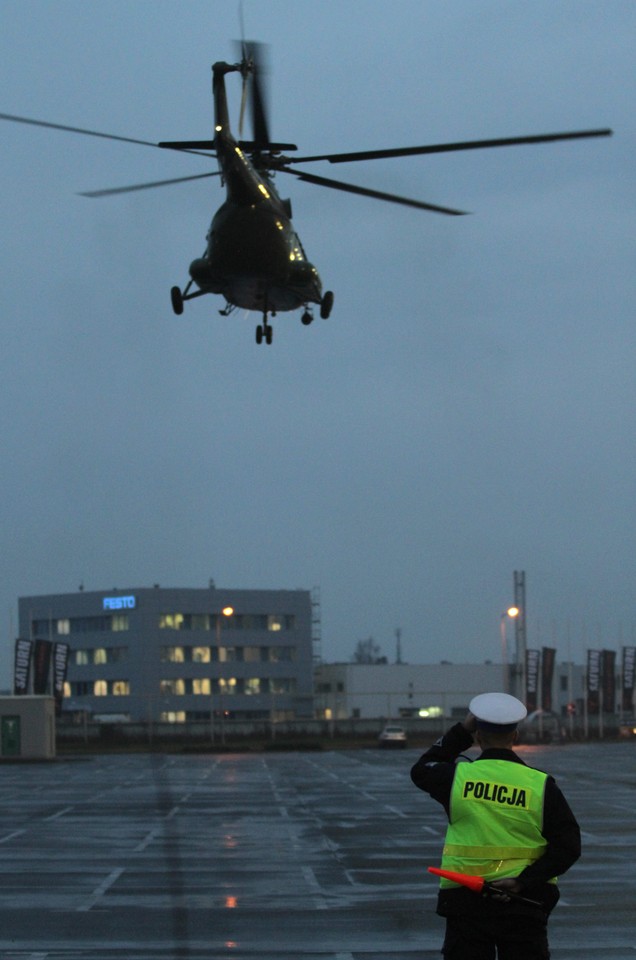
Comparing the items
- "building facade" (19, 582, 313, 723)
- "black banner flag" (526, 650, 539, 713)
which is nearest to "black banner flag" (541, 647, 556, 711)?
"black banner flag" (526, 650, 539, 713)

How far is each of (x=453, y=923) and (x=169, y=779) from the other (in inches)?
1431

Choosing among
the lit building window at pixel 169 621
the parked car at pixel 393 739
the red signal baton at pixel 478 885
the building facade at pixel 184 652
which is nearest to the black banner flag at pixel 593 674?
the parked car at pixel 393 739

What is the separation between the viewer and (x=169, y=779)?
41906 millimetres

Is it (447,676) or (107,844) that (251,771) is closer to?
(107,844)

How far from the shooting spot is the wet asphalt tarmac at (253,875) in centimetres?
1301

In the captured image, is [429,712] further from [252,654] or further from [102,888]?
[102,888]

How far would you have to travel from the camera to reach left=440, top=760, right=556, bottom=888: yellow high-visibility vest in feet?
21.2

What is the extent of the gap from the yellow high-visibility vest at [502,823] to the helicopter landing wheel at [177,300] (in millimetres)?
18507

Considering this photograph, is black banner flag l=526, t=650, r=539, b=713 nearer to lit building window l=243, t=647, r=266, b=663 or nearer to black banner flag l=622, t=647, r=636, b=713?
black banner flag l=622, t=647, r=636, b=713

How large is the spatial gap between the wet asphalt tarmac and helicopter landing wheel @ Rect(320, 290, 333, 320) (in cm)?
832

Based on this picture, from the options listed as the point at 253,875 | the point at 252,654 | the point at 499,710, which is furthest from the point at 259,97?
the point at 252,654

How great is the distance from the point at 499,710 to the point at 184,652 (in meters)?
114

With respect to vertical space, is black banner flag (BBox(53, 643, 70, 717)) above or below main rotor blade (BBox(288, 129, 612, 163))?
below

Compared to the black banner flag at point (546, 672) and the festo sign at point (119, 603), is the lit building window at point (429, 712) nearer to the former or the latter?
the festo sign at point (119, 603)
